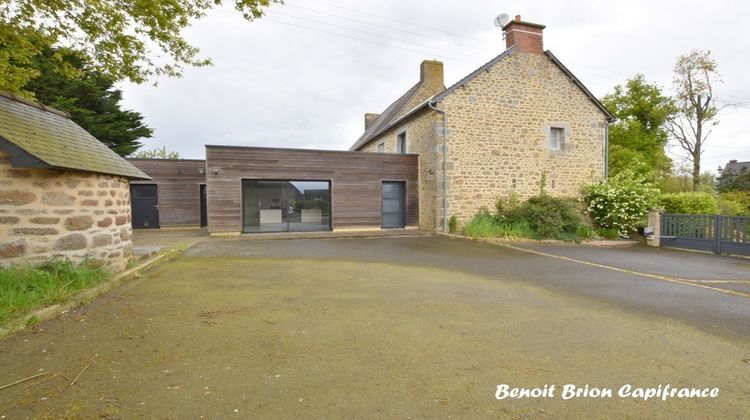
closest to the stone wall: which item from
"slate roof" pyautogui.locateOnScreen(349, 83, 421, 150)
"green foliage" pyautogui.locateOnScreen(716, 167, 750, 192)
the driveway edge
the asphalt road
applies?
the driveway edge

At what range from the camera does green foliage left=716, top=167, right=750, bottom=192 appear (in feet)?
84.8

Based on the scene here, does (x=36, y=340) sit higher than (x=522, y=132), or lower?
lower

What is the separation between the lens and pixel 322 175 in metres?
13.3

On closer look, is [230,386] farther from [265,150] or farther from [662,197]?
[662,197]

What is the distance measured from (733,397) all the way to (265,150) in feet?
41.5

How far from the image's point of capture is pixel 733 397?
91.8 inches

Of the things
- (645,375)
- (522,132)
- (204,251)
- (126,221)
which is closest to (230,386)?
(645,375)

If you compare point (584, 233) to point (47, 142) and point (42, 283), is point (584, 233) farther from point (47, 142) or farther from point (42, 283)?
point (47, 142)

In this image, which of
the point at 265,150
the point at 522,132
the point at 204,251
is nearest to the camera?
the point at 204,251

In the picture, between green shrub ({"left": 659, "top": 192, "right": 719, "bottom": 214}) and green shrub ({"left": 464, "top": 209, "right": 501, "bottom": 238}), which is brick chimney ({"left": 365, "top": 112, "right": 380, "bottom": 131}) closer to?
green shrub ({"left": 464, "top": 209, "right": 501, "bottom": 238})

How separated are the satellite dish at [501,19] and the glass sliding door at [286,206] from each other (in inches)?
394

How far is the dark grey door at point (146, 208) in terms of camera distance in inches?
580

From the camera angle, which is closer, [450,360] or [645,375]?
[645,375]

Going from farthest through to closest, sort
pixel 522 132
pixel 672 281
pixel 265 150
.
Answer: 1. pixel 522 132
2. pixel 265 150
3. pixel 672 281
